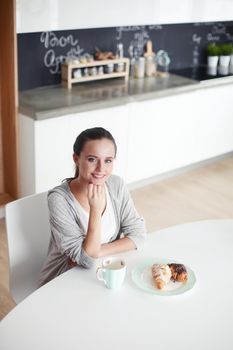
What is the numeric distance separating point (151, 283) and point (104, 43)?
2678 mm

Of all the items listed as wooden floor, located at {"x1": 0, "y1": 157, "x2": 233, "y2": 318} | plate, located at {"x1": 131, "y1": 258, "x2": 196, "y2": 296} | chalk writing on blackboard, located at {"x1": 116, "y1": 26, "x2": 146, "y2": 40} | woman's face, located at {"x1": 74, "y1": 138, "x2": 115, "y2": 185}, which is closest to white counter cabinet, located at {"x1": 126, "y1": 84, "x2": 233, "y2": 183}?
wooden floor, located at {"x1": 0, "y1": 157, "x2": 233, "y2": 318}

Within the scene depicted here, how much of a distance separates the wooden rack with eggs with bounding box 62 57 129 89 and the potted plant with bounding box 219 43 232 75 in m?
1.04

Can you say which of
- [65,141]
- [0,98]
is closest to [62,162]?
[65,141]

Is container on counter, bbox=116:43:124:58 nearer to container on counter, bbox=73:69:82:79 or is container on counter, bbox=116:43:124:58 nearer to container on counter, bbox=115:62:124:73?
container on counter, bbox=115:62:124:73

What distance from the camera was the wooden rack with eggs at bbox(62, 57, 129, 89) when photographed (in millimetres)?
3639

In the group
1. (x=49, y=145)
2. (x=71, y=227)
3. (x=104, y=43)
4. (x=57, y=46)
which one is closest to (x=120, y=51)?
(x=104, y=43)

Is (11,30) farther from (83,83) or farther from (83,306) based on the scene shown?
(83,306)

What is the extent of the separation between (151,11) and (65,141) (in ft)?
3.83

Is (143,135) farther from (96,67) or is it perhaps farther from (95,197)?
(95,197)

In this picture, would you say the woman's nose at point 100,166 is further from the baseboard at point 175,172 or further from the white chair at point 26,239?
the baseboard at point 175,172

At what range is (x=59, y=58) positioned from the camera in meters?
3.69

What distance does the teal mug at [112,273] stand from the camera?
153 centimetres

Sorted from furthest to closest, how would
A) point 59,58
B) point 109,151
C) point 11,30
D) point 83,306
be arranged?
point 59,58
point 11,30
point 109,151
point 83,306

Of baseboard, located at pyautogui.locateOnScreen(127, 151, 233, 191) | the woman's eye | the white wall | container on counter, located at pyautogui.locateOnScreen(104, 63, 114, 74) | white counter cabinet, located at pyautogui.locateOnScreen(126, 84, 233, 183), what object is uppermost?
the white wall
